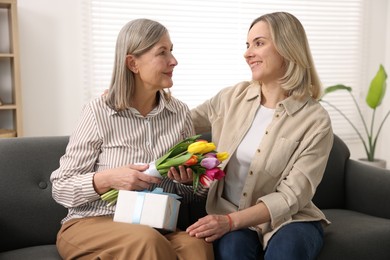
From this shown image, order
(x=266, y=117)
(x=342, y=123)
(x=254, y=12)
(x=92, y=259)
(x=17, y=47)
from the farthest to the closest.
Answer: (x=342, y=123) → (x=254, y=12) → (x=17, y=47) → (x=266, y=117) → (x=92, y=259)

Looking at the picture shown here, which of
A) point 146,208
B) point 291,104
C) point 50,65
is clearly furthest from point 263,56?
point 50,65

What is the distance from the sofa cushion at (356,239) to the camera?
215 cm

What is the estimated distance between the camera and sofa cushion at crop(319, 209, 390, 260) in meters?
2.15

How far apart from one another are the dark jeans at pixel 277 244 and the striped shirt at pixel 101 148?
1.12 feet

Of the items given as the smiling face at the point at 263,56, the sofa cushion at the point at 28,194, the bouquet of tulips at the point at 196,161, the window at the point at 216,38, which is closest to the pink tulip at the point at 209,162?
the bouquet of tulips at the point at 196,161

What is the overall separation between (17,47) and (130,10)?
1029mm

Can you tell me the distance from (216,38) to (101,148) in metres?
2.86

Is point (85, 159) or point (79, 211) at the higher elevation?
point (85, 159)

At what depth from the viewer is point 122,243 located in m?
1.77

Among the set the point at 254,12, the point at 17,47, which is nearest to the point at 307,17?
the point at 254,12

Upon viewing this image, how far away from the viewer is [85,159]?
2.02m

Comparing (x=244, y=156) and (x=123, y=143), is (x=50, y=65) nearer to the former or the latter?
(x=123, y=143)

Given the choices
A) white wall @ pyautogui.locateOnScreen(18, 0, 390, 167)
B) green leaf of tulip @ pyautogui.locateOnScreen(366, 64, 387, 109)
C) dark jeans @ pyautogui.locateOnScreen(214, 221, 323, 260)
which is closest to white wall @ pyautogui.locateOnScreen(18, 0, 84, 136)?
white wall @ pyautogui.locateOnScreen(18, 0, 390, 167)

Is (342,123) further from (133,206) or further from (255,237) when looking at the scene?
(133,206)
